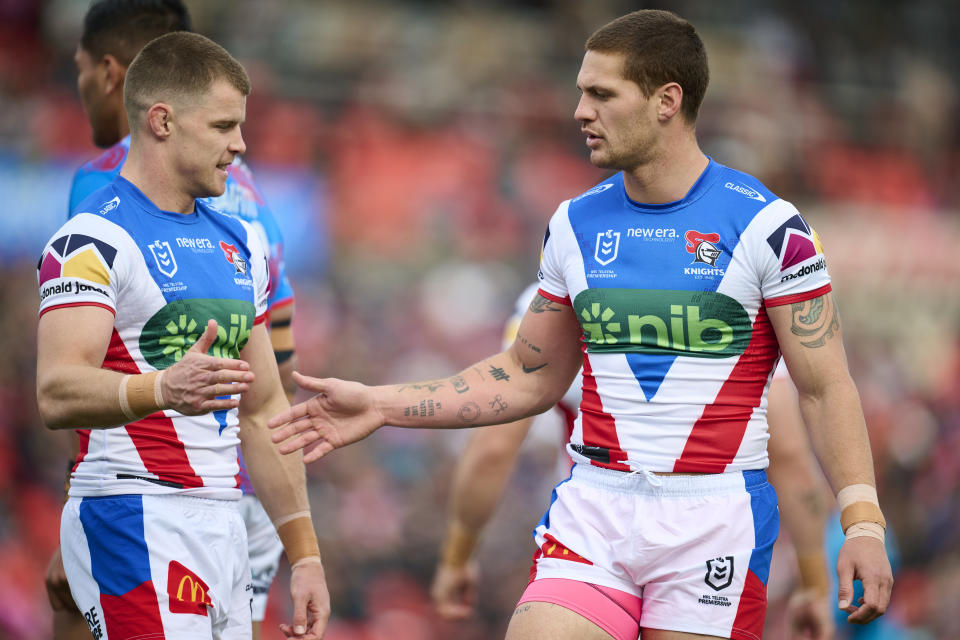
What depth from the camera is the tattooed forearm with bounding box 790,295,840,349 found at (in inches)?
155

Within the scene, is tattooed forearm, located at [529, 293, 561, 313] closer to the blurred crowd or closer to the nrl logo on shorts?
the nrl logo on shorts

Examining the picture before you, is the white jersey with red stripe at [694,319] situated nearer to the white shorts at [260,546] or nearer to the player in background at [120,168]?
the player in background at [120,168]

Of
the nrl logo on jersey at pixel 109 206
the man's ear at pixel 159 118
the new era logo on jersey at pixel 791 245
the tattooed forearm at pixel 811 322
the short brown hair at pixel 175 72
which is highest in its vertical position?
the short brown hair at pixel 175 72

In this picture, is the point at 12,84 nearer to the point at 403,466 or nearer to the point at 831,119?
the point at 403,466

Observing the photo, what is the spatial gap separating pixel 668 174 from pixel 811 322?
694 millimetres

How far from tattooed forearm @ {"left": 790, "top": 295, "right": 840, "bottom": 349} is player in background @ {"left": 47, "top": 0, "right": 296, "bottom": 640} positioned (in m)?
2.19

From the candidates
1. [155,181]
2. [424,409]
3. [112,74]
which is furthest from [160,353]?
[112,74]

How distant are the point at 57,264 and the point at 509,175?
13308 millimetres

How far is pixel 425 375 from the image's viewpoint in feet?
47.0

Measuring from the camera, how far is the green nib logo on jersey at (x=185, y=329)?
3.90m

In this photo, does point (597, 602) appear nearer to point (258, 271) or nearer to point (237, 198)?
point (258, 271)

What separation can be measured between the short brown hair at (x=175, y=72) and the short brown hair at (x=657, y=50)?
4.13ft

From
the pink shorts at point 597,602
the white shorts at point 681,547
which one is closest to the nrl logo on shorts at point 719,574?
the white shorts at point 681,547

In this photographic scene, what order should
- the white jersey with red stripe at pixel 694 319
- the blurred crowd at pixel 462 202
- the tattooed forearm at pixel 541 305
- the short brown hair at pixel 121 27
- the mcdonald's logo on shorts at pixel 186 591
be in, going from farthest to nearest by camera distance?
the blurred crowd at pixel 462 202 < the short brown hair at pixel 121 27 < the tattooed forearm at pixel 541 305 < the white jersey with red stripe at pixel 694 319 < the mcdonald's logo on shorts at pixel 186 591
